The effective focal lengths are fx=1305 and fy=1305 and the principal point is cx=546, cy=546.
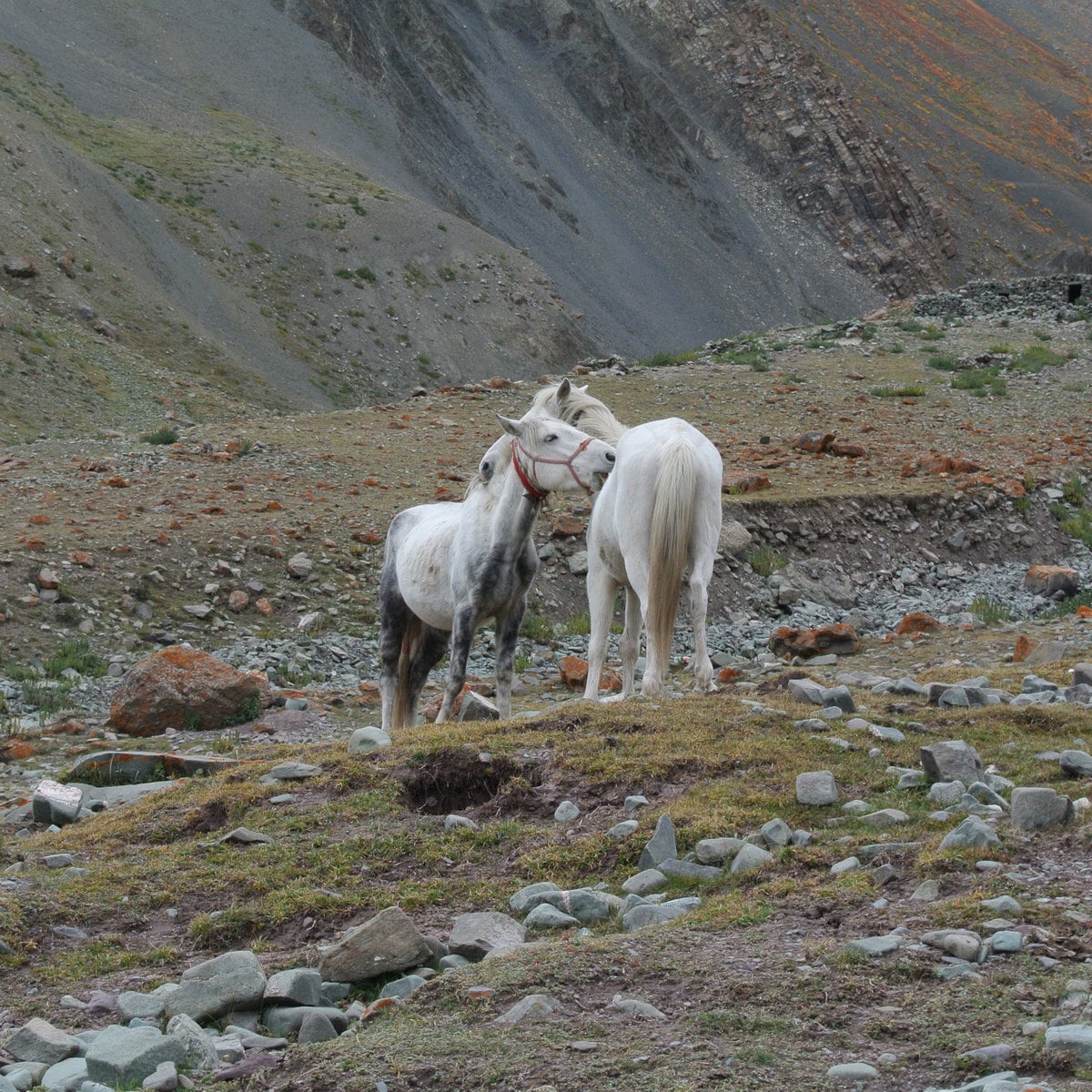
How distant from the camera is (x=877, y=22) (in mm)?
101250

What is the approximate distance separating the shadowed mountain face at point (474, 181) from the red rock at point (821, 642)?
21.5m

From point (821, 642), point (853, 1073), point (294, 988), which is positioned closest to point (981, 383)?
point (821, 642)

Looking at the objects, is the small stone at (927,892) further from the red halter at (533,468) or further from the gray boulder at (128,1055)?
the red halter at (533,468)

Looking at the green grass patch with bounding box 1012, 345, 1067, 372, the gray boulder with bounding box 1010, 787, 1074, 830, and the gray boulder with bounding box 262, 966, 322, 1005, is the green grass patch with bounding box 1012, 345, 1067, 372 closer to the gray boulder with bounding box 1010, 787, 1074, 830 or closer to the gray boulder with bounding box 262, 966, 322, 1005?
the gray boulder with bounding box 1010, 787, 1074, 830

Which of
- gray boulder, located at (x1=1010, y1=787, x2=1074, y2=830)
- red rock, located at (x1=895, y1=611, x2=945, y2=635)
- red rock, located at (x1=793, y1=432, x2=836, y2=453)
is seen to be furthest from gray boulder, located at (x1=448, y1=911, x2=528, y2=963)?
red rock, located at (x1=793, y1=432, x2=836, y2=453)

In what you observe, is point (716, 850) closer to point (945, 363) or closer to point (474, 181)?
point (945, 363)

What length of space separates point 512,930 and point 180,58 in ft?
201

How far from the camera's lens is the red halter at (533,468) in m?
8.88

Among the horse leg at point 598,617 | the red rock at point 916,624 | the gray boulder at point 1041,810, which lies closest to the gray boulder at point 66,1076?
the gray boulder at point 1041,810

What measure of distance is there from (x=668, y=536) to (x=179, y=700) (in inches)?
194

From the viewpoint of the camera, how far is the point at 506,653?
9367mm

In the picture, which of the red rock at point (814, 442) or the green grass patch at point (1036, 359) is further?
the green grass patch at point (1036, 359)

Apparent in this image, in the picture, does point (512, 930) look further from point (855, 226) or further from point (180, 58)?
point (855, 226)

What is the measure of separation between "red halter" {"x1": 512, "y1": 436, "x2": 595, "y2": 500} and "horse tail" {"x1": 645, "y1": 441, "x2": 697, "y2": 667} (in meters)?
0.57
